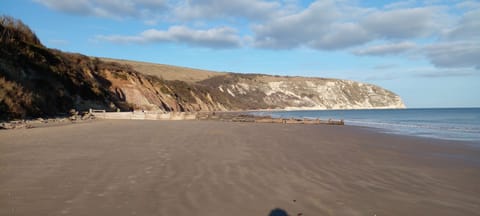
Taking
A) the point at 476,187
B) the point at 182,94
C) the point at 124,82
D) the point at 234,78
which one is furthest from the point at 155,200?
the point at 234,78

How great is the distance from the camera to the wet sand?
166 inches

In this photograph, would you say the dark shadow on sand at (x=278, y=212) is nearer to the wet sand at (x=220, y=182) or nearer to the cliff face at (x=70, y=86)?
the wet sand at (x=220, y=182)

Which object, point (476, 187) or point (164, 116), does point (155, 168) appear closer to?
point (476, 187)

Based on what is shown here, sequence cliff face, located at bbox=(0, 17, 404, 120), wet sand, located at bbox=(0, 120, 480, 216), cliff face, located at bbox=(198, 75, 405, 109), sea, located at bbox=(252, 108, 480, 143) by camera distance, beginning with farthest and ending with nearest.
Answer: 1. cliff face, located at bbox=(198, 75, 405, 109)
2. cliff face, located at bbox=(0, 17, 404, 120)
3. sea, located at bbox=(252, 108, 480, 143)
4. wet sand, located at bbox=(0, 120, 480, 216)

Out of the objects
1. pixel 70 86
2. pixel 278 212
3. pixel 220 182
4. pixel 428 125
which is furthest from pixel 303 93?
pixel 278 212

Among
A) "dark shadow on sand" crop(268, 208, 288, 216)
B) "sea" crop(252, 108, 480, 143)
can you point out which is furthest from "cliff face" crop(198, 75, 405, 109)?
"dark shadow on sand" crop(268, 208, 288, 216)

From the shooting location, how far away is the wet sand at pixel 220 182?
4.21 m

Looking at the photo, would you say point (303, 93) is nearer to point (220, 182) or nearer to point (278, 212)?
point (220, 182)

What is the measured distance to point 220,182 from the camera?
17.9ft

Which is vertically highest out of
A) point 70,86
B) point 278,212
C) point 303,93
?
point 303,93

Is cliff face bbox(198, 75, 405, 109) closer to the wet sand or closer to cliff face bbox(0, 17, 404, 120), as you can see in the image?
cliff face bbox(0, 17, 404, 120)

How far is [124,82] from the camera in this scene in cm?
4372

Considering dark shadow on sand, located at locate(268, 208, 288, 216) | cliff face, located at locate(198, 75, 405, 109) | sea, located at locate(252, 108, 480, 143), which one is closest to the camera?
dark shadow on sand, located at locate(268, 208, 288, 216)

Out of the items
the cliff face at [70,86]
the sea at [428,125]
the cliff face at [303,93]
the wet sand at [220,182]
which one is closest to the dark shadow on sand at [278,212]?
the wet sand at [220,182]
